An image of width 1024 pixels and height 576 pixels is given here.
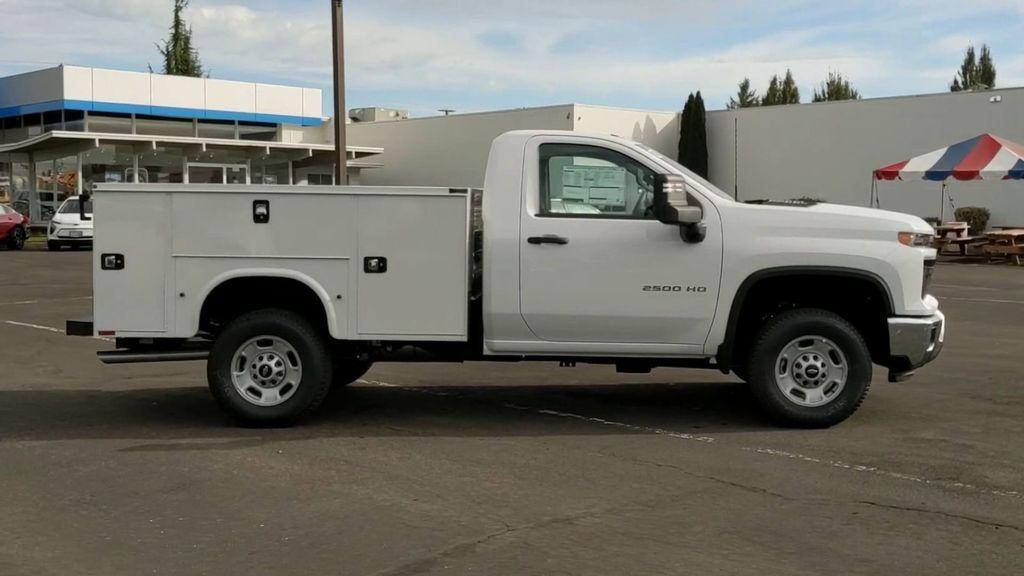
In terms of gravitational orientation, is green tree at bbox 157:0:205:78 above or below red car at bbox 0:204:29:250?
above

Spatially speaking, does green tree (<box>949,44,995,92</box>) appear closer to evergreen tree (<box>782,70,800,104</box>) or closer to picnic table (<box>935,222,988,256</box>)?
evergreen tree (<box>782,70,800,104</box>)

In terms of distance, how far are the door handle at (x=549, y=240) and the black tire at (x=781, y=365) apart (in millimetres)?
1547

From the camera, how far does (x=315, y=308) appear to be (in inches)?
305

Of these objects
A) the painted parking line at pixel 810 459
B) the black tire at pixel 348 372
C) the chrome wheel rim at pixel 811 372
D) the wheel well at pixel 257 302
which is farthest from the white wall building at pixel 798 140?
the wheel well at pixel 257 302

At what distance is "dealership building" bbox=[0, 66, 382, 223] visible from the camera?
40.9 metres

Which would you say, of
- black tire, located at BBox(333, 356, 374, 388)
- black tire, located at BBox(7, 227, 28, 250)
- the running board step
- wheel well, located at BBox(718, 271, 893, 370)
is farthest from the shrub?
the running board step

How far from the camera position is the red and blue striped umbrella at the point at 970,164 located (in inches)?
1008

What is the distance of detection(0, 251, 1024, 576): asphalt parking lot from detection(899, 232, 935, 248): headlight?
133 centimetres

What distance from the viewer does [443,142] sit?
45250mm

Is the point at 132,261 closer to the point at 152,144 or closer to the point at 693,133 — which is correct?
the point at 152,144

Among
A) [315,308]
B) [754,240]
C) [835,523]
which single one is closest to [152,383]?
[315,308]

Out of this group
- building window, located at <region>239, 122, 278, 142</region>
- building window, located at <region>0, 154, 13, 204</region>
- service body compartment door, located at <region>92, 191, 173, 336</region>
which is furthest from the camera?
building window, located at <region>239, 122, 278, 142</region>

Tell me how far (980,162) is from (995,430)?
2053cm

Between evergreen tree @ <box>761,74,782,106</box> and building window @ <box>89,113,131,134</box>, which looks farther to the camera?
evergreen tree @ <box>761,74,782,106</box>
